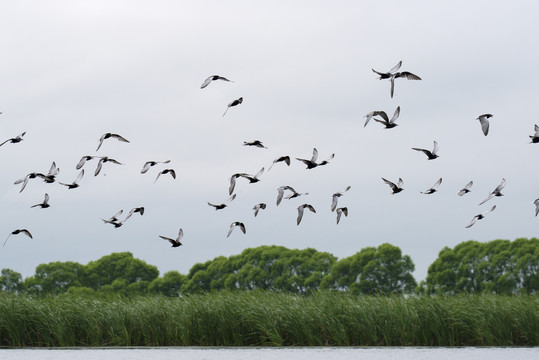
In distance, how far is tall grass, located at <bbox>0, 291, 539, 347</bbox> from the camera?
2680 centimetres

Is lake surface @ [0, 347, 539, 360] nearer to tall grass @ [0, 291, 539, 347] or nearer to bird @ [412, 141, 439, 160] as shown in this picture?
tall grass @ [0, 291, 539, 347]

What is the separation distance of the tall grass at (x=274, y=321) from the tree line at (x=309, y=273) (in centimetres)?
3455

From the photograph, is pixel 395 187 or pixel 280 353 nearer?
pixel 280 353

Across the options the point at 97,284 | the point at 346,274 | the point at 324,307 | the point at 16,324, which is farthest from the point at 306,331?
the point at 97,284

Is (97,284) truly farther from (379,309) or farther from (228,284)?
(379,309)

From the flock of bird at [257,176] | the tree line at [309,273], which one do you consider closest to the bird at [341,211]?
the flock of bird at [257,176]

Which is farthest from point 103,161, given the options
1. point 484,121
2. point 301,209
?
point 484,121

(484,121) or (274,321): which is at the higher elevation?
(484,121)

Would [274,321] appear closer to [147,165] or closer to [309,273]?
[147,165]

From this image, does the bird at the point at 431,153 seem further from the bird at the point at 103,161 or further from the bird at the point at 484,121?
the bird at the point at 103,161

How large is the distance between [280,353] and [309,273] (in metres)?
50.9

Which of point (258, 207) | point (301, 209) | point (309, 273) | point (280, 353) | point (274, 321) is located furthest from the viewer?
point (309, 273)

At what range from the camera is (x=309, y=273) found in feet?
249

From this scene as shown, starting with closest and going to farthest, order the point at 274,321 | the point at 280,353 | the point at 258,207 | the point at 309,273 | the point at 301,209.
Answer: the point at 280,353, the point at 274,321, the point at 258,207, the point at 301,209, the point at 309,273
